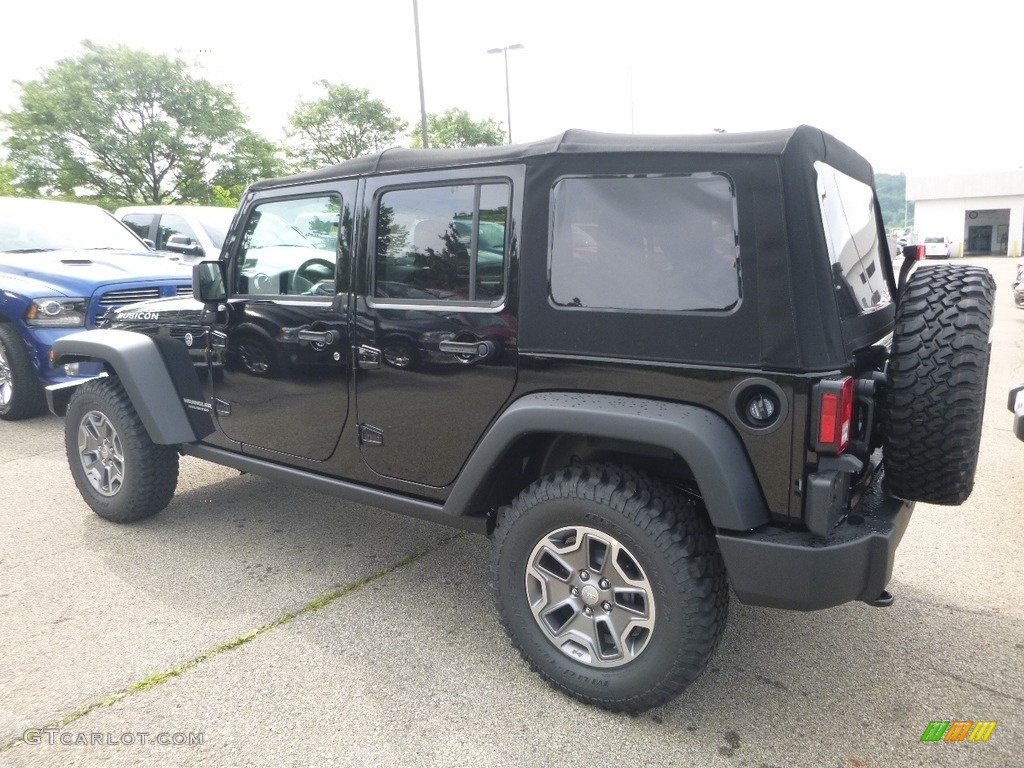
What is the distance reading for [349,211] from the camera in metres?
3.11

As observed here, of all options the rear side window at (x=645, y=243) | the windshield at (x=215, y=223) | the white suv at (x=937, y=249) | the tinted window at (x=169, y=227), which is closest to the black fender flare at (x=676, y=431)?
the rear side window at (x=645, y=243)

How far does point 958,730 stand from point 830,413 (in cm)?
119

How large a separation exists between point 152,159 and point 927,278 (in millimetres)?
25418

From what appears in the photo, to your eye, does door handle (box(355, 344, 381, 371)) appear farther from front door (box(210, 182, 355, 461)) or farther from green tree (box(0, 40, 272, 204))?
green tree (box(0, 40, 272, 204))

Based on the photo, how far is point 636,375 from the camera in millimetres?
2357

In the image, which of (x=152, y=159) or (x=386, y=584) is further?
(x=152, y=159)

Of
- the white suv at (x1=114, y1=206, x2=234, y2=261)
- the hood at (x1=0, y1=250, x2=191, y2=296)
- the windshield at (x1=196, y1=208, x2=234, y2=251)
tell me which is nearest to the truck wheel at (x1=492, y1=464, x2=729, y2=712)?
the hood at (x1=0, y1=250, x2=191, y2=296)

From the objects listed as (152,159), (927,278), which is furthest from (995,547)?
(152,159)

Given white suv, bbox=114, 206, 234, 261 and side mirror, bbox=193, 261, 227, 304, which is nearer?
side mirror, bbox=193, 261, 227, 304

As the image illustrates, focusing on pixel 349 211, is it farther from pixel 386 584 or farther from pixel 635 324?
pixel 386 584

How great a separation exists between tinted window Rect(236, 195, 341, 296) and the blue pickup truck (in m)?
2.69

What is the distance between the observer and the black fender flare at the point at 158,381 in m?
3.75

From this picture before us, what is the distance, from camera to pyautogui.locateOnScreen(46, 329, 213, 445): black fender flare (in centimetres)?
375

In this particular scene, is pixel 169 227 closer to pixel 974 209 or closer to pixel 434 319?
pixel 434 319
